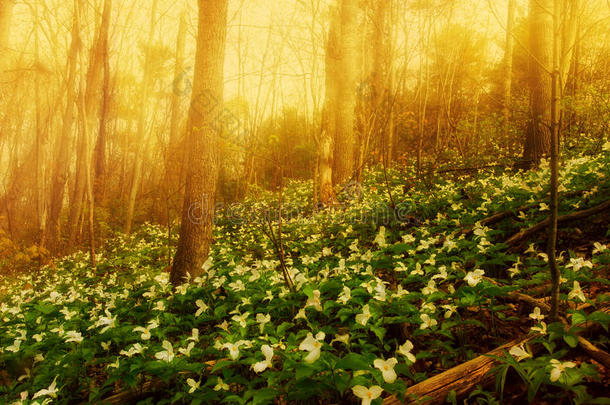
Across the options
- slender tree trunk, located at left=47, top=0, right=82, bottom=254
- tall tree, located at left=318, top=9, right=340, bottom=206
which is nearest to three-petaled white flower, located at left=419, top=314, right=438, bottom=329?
tall tree, located at left=318, top=9, right=340, bottom=206

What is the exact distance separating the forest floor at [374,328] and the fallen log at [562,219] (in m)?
0.02

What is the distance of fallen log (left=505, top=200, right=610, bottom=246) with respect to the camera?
3334 mm

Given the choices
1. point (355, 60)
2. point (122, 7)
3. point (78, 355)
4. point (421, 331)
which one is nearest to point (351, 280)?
point (421, 331)

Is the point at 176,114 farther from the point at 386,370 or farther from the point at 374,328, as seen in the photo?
the point at 386,370

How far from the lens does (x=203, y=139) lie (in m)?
4.46

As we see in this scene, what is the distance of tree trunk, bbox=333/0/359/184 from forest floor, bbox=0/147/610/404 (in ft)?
12.2

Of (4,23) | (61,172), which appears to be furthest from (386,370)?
(61,172)

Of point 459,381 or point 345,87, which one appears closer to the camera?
point 459,381

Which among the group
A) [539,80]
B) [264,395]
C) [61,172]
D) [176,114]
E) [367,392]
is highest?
[176,114]

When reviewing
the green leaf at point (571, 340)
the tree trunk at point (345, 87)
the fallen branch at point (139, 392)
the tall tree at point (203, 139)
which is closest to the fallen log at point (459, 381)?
the green leaf at point (571, 340)

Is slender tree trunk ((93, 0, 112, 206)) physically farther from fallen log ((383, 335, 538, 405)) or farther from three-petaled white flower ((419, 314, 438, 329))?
fallen log ((383, 335, 538, 405))

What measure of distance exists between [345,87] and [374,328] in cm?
774

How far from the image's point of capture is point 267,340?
2070 millimetres

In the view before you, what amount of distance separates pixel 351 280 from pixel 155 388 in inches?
63.9
